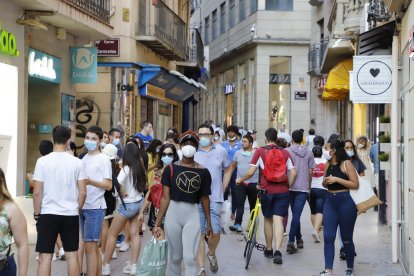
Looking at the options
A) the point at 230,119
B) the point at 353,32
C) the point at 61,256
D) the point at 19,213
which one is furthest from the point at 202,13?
the point at 19,213

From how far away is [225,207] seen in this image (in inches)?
478

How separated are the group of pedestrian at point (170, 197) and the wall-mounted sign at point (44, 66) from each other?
3386mm

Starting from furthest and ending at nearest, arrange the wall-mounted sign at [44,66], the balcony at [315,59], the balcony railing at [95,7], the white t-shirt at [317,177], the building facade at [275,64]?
1. the building facade at [275,64]
2. the balcony at [315,59]
3. the balcony railing at [95,7]
4. the wall-mounted sign at [44,66]
5. the white t-shirt at [317,177]

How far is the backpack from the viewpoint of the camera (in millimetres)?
11617

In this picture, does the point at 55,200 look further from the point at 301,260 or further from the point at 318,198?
the point at 318,198

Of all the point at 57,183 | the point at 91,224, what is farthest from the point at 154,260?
the point at 57,183

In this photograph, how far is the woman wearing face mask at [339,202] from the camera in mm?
10062

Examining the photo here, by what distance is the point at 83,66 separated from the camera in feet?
61.4

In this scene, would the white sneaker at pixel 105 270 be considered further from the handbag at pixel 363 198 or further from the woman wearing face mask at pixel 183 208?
the handbag at pixel 363 198

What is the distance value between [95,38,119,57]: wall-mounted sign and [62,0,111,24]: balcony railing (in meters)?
4.34

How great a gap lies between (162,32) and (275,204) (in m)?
15.8

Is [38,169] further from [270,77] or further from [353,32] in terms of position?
[270,77]

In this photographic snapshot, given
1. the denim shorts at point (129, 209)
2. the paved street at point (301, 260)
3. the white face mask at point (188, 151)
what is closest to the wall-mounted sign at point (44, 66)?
the paved street at point (301, 260)

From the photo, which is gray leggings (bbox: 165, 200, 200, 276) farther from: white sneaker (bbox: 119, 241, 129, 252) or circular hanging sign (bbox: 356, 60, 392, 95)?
circular hanging sign (bbox: 356, 60, 392, 95)
